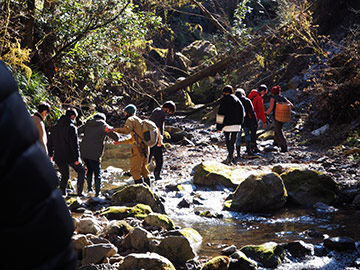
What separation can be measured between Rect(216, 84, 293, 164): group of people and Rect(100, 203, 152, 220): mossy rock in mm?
4618

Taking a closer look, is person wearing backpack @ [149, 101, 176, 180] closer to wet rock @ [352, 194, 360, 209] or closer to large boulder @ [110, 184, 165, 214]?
large boulder @ [110, 184, 165, 214]

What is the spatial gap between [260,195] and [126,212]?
8.65 feet

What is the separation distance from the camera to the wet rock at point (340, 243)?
20.5 feet

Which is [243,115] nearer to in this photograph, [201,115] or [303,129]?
[303,129]

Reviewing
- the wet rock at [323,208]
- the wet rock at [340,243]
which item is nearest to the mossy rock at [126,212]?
the wet rock at [340,243]

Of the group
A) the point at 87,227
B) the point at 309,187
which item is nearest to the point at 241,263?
the point at 87,227

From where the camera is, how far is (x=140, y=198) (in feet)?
28.2

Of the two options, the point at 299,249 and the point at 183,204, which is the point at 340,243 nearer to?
the point at 299,249

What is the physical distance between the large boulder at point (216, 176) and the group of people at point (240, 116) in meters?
1.45

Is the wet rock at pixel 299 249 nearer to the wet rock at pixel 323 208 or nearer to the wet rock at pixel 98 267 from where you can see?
the wet rock at pixel 323 208

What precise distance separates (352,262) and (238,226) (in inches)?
90.2

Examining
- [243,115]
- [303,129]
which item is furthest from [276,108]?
[303,129]

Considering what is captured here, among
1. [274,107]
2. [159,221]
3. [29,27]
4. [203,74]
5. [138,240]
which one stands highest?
[29,27]

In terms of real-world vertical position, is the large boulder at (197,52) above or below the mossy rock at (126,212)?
above
